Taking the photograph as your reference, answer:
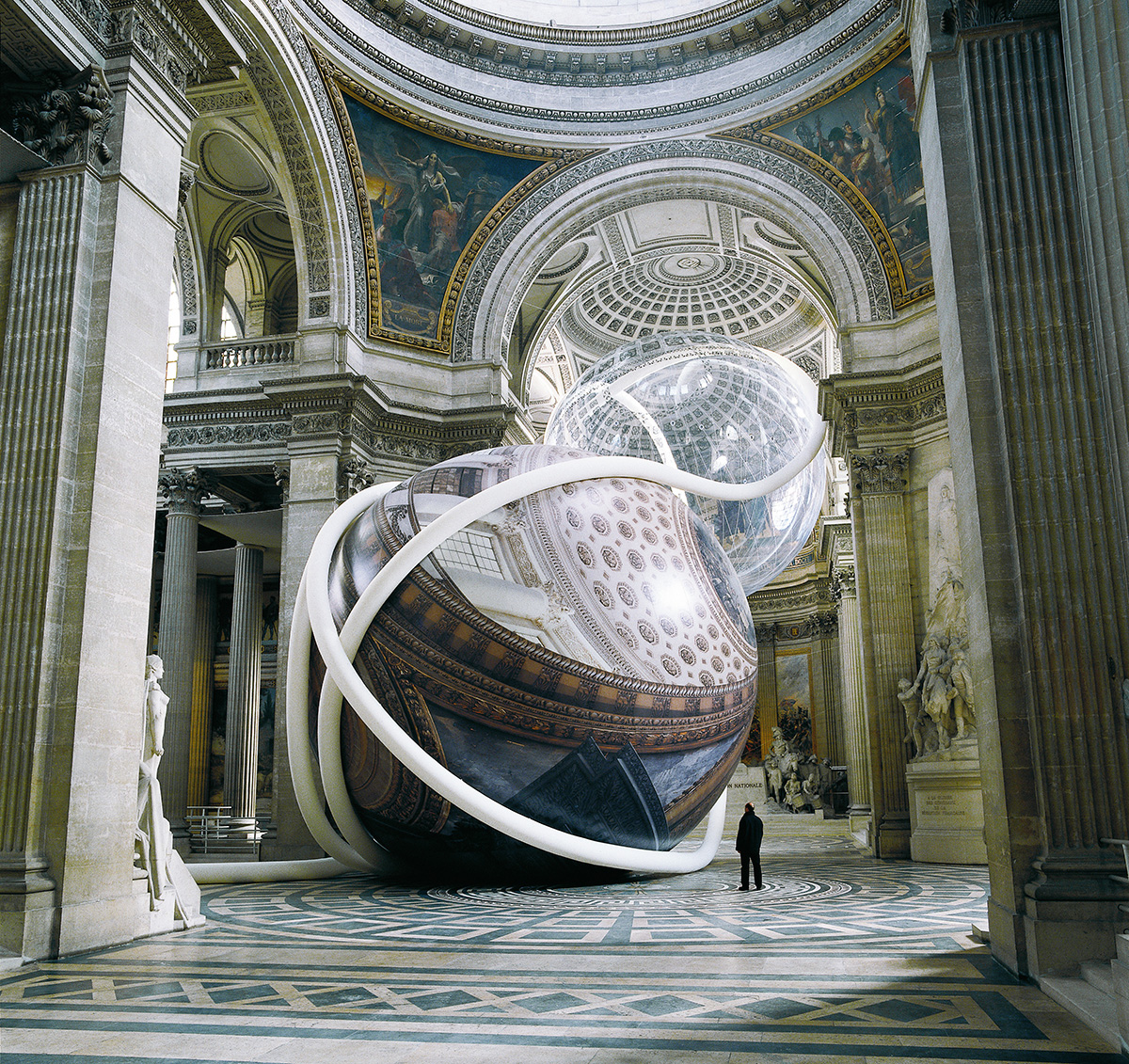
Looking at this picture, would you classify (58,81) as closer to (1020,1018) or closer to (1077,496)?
(1077,496)

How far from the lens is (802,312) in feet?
97.1

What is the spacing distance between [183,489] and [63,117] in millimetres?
10350

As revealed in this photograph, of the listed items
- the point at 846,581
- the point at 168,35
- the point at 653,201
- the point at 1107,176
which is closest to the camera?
the point at 1107,176

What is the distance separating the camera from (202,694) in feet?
70.6

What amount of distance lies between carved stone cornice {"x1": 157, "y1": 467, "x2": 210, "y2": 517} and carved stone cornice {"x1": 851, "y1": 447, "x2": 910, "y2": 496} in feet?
37.0

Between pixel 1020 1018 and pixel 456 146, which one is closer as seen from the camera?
pixel 1020 1018

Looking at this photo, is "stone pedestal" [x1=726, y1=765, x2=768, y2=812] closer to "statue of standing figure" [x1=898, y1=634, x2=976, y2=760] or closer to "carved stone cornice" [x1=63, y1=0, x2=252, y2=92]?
"statue of standing figure" [x1=898, y1=634, x2=976, y2=760]

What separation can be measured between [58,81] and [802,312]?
24786 mm

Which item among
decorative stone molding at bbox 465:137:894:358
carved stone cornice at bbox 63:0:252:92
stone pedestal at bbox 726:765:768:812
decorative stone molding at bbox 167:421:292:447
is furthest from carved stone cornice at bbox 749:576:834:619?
carved stone cornice at bbox 63:0:252:92

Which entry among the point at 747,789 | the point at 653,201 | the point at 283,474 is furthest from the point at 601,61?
the point at 747,789

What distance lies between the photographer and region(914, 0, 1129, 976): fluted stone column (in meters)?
5.39

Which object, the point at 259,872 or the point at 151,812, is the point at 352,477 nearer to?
the point at 259,872

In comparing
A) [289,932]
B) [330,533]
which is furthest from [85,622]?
[330,533]

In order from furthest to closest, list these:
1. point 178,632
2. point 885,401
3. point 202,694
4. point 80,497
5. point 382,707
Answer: point 202,694 → point 885,401 → point 178,632 → point 382,707 → point 80,497
